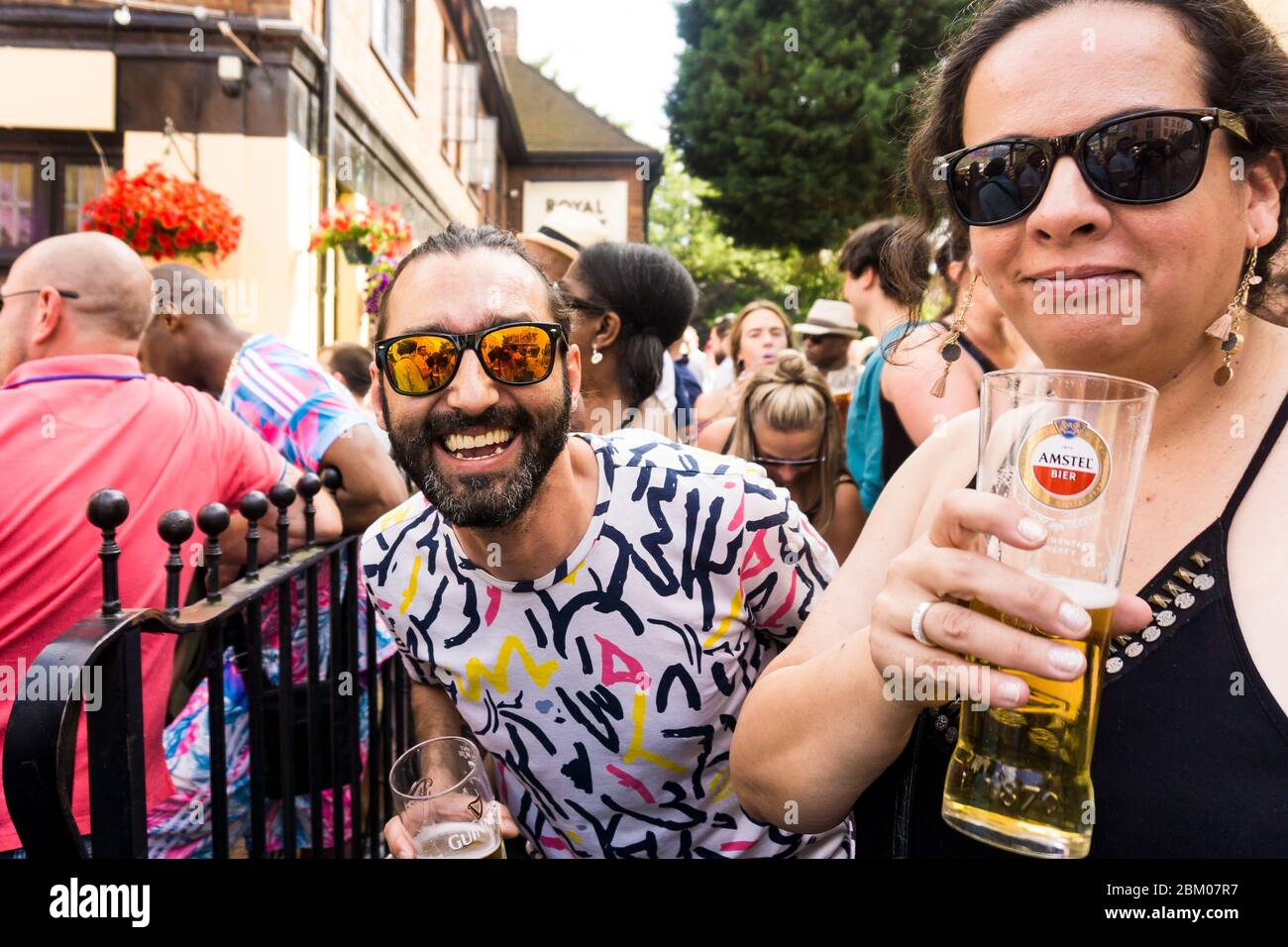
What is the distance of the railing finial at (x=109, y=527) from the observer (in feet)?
5.43

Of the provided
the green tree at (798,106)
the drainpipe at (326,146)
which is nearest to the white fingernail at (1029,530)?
the drainpipe at (326,146)

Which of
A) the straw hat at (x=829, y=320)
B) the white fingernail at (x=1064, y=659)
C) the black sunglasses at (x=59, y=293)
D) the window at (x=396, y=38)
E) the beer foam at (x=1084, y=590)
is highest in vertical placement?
the window at (x=396, y=38)

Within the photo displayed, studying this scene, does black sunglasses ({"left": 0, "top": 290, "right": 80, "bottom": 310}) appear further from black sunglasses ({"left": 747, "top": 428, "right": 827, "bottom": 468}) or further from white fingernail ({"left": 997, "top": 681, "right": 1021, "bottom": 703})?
white fingernail ({"left": 997, "top": 681, "right": 1021, "bottom": 703})

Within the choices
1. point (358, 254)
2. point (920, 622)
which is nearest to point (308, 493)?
point (920, 622)

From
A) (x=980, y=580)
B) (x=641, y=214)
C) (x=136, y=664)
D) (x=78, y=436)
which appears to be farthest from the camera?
(x=641, y=214)

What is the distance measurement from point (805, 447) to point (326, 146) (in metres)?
7.51

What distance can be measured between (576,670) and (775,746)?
0.79 meters

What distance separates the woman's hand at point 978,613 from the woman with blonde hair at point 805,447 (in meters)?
2.92

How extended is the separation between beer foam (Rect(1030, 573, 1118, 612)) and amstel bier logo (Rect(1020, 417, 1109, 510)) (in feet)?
0.24

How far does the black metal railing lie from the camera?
4.53ft

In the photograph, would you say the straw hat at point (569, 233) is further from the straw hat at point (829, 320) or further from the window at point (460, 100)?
the window at point (460, 100)
